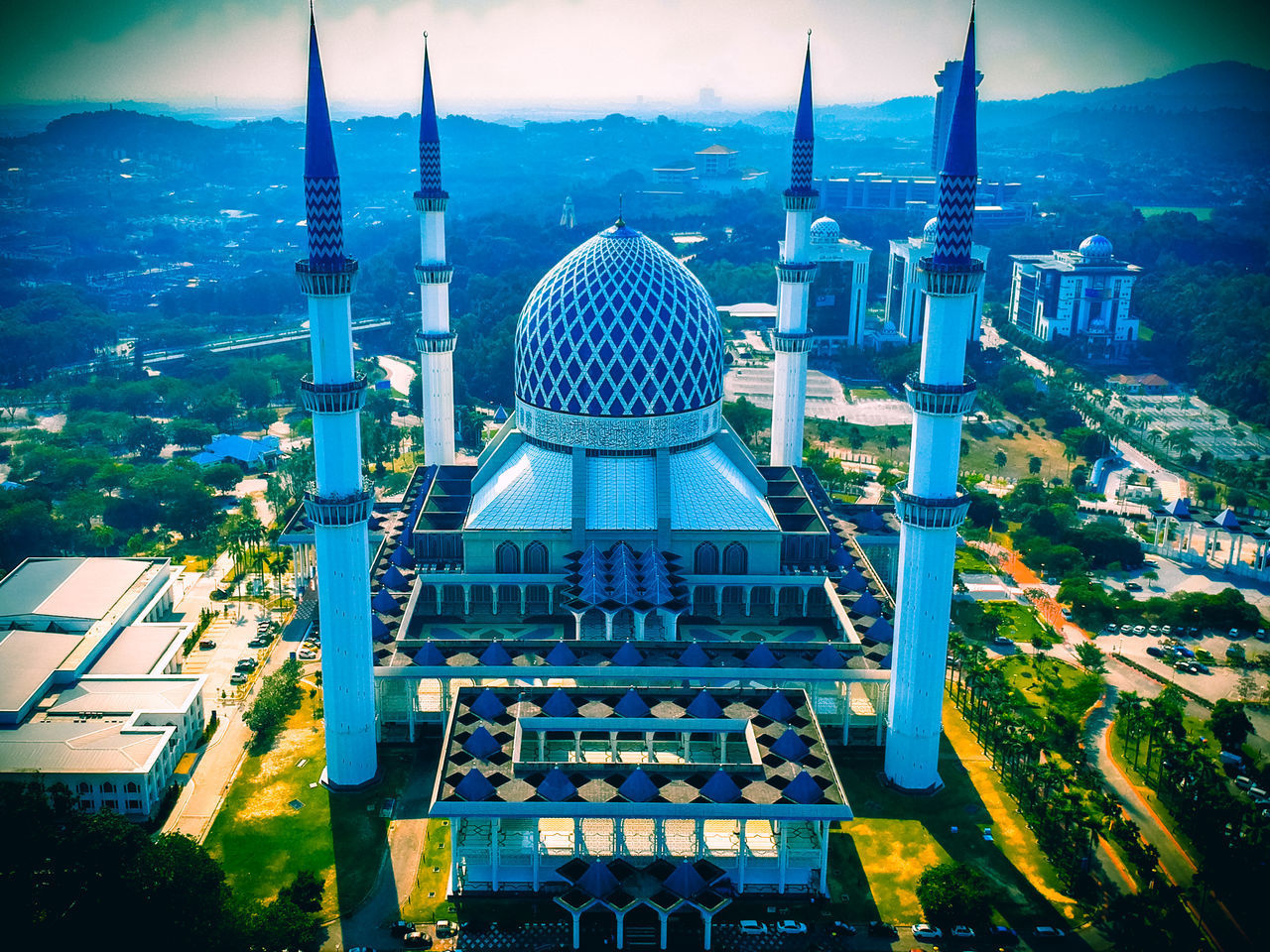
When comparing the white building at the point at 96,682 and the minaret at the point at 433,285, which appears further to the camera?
the minaret at the point at 433,285

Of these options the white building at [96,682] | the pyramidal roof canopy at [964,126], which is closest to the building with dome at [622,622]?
the white building at [96,682]

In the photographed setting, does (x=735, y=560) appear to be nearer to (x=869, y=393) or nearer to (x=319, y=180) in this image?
(x=319, y=180)

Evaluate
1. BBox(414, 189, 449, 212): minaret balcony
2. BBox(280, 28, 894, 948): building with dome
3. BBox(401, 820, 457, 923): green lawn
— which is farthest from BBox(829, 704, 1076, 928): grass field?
BBox(414, 189, 449, 212): minaret balcony

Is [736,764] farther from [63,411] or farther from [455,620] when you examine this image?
[63,411]

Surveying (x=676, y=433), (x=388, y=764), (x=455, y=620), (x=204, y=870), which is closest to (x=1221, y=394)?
(x=676, y=433)

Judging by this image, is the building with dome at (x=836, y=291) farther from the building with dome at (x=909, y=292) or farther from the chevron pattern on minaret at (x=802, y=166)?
the chevron pattern on minaret at (x=802, y=166)

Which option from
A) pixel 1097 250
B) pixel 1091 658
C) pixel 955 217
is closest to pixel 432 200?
pixel 955 217
